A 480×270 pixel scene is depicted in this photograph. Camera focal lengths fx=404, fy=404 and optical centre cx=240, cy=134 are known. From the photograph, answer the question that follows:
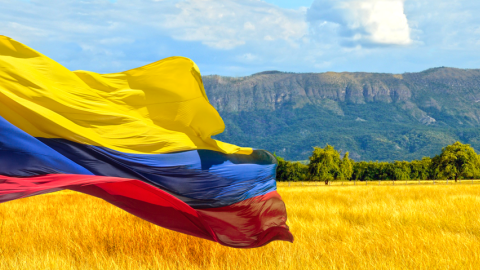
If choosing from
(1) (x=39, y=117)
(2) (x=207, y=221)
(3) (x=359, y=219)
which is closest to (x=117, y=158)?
(1) (x=39, y=117)

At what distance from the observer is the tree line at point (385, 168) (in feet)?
208

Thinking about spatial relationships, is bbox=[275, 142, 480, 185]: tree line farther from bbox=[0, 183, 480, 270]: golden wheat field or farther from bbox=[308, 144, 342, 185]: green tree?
bbox=[0, 183, 480, 270]: golden wheat field

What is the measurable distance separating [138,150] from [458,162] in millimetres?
68063

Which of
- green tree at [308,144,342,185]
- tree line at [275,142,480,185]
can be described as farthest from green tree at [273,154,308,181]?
green tree at [308,144,342,185]

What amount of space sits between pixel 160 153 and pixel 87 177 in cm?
112

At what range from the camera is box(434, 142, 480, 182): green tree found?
62750 mm

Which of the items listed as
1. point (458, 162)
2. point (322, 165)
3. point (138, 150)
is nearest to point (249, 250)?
point (138, 150)

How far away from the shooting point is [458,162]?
2501 inches

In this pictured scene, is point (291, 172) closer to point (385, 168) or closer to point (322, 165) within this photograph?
point (385, 168)

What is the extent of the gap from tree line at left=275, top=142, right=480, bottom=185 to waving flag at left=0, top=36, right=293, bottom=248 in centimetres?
6508

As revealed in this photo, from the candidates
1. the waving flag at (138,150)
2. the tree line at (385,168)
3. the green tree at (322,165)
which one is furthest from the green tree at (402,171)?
the waving flag at (138,150)

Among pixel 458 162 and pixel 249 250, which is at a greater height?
pixel 249 250

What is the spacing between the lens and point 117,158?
5.60 meters

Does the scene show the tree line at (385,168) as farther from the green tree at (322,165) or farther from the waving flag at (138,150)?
the waving flag at (138,150)
